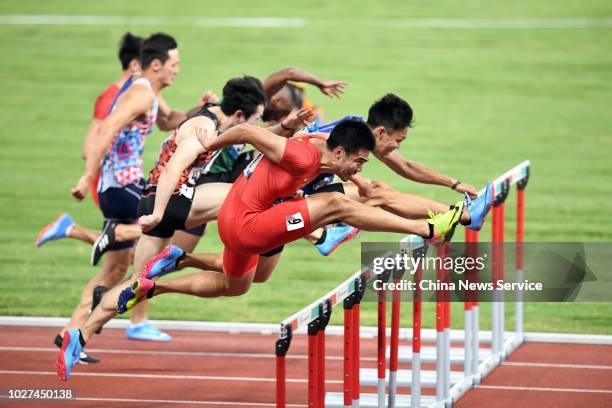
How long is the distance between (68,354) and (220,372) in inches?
54.1

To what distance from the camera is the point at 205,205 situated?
853 centimetres

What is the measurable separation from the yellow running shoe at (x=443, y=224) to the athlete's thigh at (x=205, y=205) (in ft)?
5.41

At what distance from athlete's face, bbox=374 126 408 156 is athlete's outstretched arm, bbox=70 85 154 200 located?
78.0 inches

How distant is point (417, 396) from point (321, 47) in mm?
15914

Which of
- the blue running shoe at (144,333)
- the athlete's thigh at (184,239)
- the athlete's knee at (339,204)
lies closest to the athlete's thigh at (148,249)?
the athlete's thigh at (184,239)

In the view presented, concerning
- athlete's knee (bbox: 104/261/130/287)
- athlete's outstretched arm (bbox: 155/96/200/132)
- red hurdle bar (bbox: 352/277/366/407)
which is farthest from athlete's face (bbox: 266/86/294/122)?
red hurdle bar (bbox: 352/277/366/407)

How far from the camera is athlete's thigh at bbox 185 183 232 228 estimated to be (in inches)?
336

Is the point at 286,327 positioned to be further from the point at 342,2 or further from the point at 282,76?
the point at 342,2

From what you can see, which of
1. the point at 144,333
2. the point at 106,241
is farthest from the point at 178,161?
the point at 144,333

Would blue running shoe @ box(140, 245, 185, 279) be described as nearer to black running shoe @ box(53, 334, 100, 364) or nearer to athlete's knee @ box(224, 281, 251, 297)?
athlete's knee @ box(224, 281, 251, 297)

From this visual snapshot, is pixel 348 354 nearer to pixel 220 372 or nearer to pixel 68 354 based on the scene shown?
pixel 68 354

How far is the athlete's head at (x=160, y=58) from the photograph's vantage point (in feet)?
30.4

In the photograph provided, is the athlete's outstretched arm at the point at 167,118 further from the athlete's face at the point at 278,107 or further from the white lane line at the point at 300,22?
the white lane line at the point at 300,22

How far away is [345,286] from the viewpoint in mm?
6820
